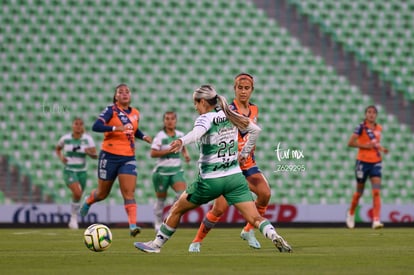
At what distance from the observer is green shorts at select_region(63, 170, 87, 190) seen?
65.7 ft

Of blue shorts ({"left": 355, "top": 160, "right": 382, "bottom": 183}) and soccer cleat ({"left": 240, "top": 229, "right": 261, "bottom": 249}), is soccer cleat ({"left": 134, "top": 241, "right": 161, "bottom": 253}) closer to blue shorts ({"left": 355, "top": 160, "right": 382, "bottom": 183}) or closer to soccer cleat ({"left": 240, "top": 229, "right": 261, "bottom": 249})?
soccer cleat ({"left": 240, "top": 229, "right": 261, "bottom": 249})

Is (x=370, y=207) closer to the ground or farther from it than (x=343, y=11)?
closer to the ground

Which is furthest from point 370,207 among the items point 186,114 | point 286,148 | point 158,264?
point 158,264

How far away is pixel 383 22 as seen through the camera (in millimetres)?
25656

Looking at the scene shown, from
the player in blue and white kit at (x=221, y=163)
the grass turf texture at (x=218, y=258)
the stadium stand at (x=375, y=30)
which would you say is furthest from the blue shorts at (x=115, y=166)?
the stadium stand at (x=375, y=30)

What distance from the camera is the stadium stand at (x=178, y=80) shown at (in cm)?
2392

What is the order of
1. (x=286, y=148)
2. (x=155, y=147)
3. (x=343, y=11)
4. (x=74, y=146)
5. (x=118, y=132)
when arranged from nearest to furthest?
(x=118, y=132)
(x=155, y=147)
(x=74, y=146)
(x=286, y=148)
(x=343, y=11)

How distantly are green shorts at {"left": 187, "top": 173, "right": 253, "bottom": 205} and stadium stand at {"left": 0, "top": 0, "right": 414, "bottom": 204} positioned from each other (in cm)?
1345

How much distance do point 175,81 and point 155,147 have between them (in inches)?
279

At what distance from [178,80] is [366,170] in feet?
23.6

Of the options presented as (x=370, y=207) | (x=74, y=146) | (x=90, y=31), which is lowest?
(x=370, y=207)

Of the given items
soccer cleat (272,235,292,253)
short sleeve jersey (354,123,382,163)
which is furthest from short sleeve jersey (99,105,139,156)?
short sleeve jersey (354,123,382,163)

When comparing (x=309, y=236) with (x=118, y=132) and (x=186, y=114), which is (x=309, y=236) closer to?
(x=118, y=132)

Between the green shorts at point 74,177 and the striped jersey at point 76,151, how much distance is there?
0.10m
